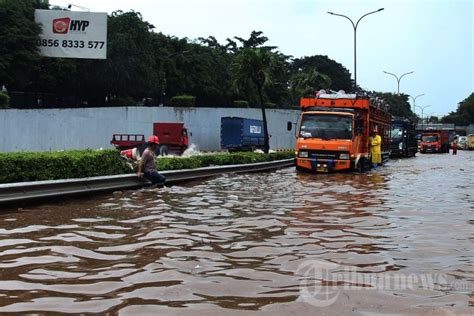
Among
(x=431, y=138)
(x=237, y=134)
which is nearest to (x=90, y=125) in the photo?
(x=237, y=134)

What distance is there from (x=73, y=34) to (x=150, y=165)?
26.6m

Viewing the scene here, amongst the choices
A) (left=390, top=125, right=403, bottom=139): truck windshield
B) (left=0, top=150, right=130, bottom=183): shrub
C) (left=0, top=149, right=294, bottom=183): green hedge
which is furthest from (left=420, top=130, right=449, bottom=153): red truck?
(left=0, top=150, right=130, bottom=183): shrub

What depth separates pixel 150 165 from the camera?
47.1ft

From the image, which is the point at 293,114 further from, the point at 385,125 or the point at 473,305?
the point at 473,305

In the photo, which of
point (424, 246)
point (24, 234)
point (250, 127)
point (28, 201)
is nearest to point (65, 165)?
point (28, 201)

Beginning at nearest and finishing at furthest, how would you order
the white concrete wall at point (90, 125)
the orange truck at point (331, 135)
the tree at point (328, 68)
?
the orange truck at point (331, 135) → the white concrete wall at point (90, 125) → the tree at point (328, 68)

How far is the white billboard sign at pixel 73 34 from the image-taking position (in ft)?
122

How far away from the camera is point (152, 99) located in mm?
59531

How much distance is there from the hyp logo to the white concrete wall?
567 centimetres

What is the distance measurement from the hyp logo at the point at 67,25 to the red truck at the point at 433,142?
1482 inches

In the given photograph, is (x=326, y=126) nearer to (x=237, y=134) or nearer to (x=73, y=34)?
(x=237, y=134)

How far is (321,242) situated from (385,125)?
2532cm

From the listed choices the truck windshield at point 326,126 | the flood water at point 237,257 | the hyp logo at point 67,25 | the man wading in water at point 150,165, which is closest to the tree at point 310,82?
the hyp logo at point 67,25

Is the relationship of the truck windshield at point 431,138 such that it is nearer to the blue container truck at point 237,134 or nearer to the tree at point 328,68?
the blue container truck at point 237,134
